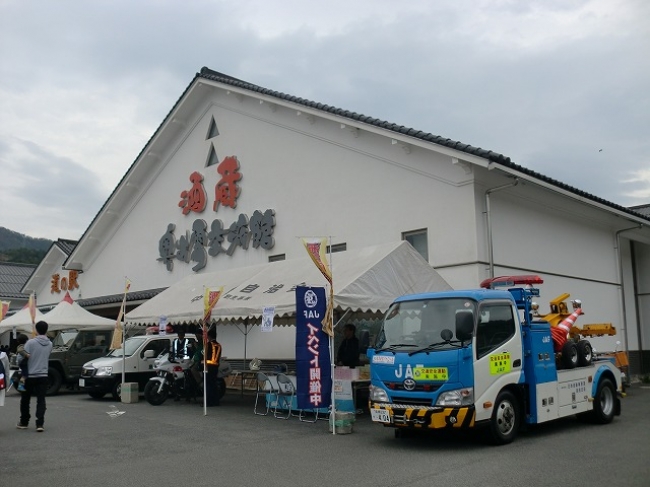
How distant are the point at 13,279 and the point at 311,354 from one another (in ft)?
119

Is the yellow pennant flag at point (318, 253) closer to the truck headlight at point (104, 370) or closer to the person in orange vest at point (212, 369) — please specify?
the person in orange vest at point (212, 369)

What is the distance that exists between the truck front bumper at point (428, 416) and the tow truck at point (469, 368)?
1 centimetres

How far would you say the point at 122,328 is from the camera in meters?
16.0

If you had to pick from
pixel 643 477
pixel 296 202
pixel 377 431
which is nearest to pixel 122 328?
pixel 296 202

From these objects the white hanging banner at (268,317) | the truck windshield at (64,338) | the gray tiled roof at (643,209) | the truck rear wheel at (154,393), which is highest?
the gray tiled roof at (643,209)

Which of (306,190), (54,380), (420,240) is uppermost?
(306,190)

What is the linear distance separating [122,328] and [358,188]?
6997 millimetres

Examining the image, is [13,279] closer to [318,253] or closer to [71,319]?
[71,319]

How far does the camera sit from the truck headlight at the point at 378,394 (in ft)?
29.7

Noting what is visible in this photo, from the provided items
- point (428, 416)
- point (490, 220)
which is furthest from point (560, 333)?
point (490, 220)

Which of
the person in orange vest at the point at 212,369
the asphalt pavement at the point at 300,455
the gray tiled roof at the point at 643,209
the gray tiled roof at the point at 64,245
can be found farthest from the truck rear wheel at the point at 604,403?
the gray tiled roof at the point at 64,245

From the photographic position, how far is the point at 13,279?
1615 inches

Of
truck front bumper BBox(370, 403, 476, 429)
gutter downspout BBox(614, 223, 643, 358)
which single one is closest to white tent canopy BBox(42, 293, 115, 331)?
truck front bumper BBox(370, 403, 476, 429)

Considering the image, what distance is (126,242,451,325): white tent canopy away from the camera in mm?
11742
